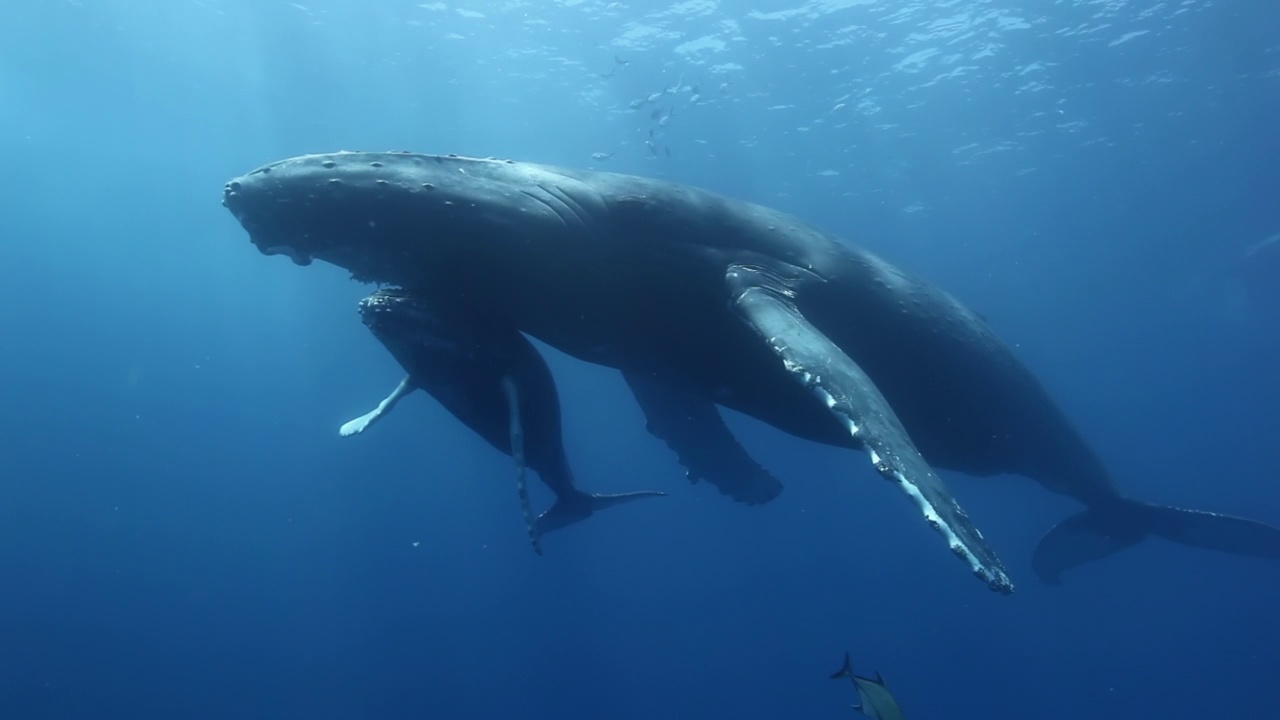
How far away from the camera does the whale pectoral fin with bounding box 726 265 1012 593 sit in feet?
16.6

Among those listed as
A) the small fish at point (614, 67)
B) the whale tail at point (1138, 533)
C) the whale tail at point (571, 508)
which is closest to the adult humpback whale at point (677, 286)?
the whale tail at point (571, 508)

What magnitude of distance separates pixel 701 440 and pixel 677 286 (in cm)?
412

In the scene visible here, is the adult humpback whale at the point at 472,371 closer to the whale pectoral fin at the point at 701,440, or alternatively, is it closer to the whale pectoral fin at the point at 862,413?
the whale pectoral fin at the point at 862,413

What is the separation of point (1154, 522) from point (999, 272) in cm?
4665

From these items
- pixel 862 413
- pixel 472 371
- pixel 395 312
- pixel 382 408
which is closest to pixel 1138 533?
pixel 862 413

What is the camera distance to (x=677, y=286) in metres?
7.07

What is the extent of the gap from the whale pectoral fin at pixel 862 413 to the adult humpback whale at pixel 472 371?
2.02 meters

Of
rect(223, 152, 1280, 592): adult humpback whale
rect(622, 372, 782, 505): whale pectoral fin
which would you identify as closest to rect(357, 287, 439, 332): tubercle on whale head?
rect(223, 152, 1280, 592): adult humpback whale

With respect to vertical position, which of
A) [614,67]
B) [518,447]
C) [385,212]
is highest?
[614,67]

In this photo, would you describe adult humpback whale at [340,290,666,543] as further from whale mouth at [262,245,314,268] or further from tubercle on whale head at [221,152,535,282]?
whale mouth at [262,245,314,268]

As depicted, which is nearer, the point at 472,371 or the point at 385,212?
the point at 385,212

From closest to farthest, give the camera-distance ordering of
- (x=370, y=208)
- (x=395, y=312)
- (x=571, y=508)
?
(x=370, y=208) → (x=395, y=312) → (x=571, y=508)

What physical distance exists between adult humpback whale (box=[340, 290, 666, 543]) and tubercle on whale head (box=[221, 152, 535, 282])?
390mm

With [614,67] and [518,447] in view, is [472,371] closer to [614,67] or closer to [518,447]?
[518,447]
